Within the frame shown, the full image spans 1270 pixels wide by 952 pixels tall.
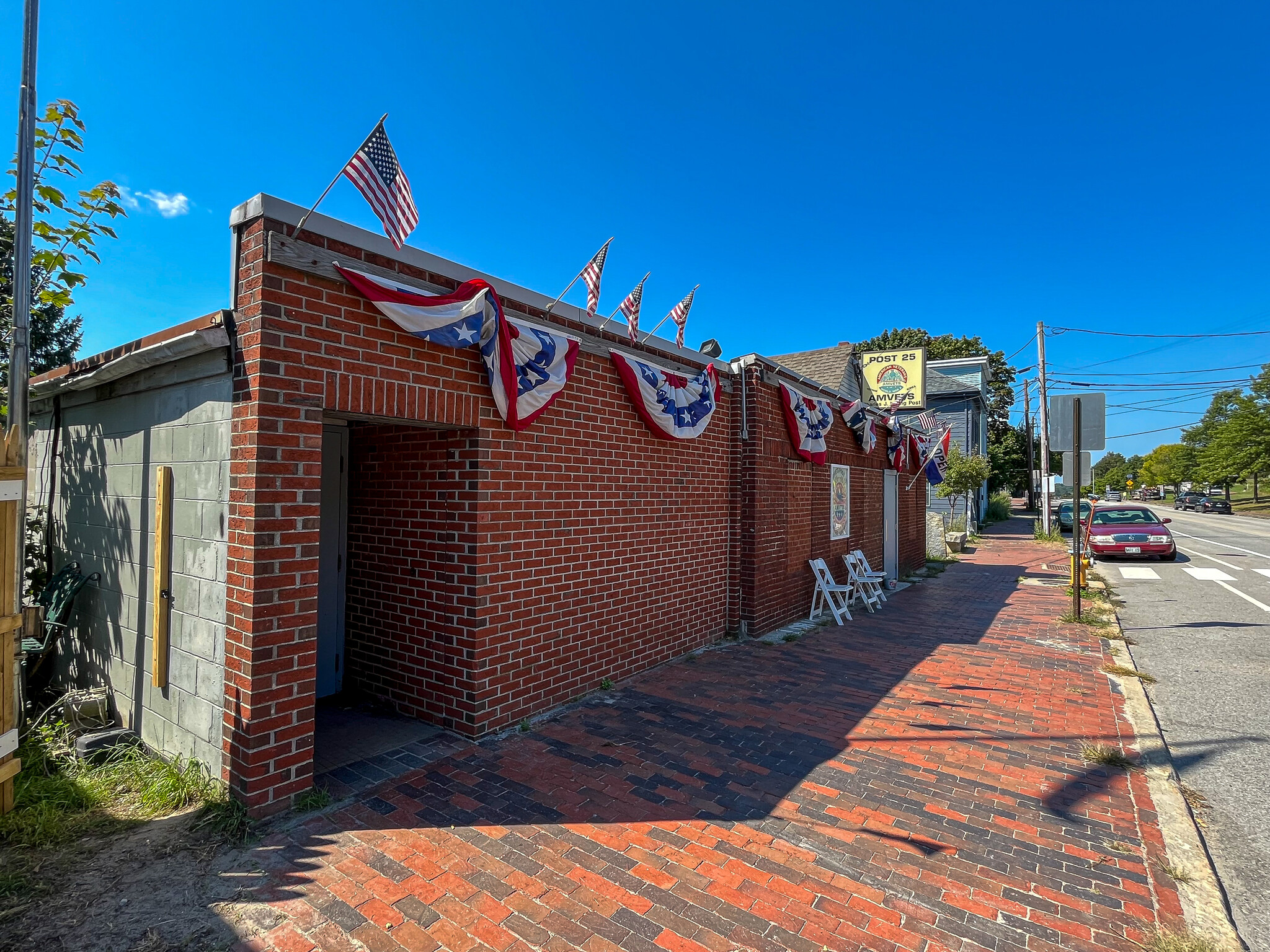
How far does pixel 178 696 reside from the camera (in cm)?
385

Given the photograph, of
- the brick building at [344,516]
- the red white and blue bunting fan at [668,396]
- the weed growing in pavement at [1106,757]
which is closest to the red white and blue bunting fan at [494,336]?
the brick building at [344,516]

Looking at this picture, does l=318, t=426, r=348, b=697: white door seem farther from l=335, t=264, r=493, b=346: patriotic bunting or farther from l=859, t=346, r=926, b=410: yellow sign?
l=859, t=346, r=926, b=410: yellow sign

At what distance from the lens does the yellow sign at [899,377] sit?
23938 mm

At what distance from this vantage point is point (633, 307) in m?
5.59

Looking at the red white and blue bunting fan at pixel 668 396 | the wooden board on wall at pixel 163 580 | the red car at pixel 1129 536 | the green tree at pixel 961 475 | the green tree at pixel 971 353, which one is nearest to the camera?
the wooden board on wall at pixel 163 580

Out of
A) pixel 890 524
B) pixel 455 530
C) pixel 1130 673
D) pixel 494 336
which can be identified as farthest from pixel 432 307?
pixel 890 524

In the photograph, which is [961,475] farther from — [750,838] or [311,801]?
[311,801]

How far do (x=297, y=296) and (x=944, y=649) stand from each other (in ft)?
23.8

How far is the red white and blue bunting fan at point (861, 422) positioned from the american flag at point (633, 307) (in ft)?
18.3

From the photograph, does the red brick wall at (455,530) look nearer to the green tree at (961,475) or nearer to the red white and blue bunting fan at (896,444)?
the red white and blue bunting fan at (896,444)

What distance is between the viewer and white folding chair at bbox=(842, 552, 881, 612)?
31.3 feet

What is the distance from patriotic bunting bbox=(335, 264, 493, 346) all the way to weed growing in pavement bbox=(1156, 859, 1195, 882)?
4.74 m

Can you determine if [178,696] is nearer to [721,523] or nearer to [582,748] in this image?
[582,748]

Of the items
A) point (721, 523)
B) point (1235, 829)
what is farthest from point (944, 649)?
point (1235, 829)
